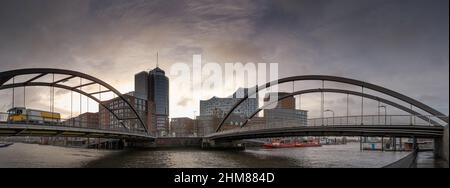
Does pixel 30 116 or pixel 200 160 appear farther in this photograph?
pixel 200 160

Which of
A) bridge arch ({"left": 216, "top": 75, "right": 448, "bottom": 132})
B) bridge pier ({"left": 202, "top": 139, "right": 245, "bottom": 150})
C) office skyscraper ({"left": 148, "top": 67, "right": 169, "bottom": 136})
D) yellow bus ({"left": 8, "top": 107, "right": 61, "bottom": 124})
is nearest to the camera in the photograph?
bridge arch ({"left": 216, "top": 75, "right": 448, "bottom": 132})

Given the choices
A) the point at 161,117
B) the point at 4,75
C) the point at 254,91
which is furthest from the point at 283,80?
A: the point at 161,117

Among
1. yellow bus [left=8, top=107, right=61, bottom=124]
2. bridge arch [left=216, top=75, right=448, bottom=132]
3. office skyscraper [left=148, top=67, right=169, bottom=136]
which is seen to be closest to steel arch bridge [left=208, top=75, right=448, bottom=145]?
bridge arch [left=216, top=75, right=448, bottom=132]

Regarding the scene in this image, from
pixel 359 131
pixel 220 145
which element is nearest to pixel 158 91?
pixel 220 145

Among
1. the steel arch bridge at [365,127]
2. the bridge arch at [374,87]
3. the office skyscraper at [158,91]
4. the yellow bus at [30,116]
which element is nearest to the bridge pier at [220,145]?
the steel arch bridge at [365,127]

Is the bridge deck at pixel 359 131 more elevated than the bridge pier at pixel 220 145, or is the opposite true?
the bridge deck at pixel 359 131

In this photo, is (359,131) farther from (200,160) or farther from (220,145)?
(220,145)

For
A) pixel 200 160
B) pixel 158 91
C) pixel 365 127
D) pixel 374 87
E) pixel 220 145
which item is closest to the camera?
pixel 365 127

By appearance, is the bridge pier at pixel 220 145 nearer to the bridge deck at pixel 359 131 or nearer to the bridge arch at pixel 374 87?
the bridge deck at pixel 359 131

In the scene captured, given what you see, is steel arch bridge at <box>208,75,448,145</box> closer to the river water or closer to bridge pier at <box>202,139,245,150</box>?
the river water

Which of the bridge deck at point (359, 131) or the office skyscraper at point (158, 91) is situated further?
the office skyscraper at point (158, 91)

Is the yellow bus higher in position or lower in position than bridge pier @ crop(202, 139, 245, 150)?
higher
